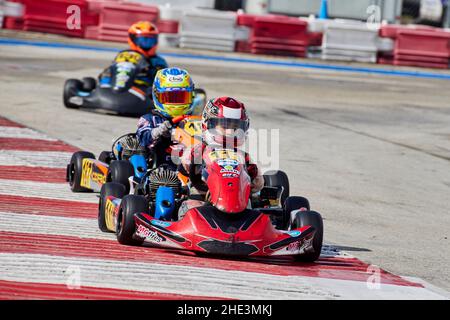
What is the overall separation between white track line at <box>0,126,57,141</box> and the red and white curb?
329 cm

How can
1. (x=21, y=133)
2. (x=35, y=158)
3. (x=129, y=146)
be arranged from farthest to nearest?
(x=21, y=133) → (x=35, y=158) → (x=129, y=146)

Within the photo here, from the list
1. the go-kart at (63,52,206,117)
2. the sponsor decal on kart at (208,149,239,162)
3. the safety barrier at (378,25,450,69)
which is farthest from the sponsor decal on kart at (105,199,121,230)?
the safety barrier at (378,25,450,69)

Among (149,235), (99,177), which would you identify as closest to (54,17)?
(99,177)

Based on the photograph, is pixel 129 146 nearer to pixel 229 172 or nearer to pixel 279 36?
pixel 229 172

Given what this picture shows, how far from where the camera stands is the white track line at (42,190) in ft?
29.7

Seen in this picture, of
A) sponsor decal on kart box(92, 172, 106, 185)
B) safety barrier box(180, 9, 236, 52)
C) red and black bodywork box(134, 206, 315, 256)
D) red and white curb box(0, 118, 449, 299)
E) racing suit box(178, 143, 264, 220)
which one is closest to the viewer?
red and white curb box(0, 118, 449, 299)

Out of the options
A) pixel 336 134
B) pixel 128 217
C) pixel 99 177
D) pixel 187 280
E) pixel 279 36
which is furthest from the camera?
pixel 279 36

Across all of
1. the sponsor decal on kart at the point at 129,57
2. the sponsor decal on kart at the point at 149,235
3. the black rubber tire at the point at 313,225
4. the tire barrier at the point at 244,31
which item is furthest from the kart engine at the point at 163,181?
the tire barrier at the point at 244,31

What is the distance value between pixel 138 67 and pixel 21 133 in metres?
2.77

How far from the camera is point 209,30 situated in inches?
965

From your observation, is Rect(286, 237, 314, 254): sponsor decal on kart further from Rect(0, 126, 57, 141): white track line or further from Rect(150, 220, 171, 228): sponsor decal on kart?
Rect(0, 126, 57, 141): white track line

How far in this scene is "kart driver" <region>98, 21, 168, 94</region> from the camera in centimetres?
1445

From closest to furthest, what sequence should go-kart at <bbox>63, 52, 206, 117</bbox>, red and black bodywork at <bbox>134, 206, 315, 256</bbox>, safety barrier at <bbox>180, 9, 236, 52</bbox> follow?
red and black bodywork at <bbox>134, 206, 315, 256</bbox> → go-kart at <bbox>63, 52, 206, 117</bbox> → safety barrier at <bbox>180, 9, 236, 52</bbox>
